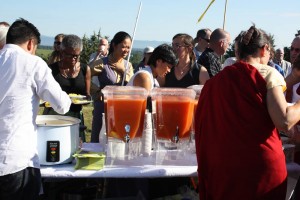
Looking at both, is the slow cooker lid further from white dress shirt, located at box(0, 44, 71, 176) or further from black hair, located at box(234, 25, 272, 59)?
black hair, located at box(234, 25, 272, 59)

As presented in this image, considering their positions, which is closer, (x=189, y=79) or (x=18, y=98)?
(x=18, y=98)

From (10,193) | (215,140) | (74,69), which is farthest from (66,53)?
(215,140)

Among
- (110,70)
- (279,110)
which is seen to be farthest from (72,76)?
(279,110)

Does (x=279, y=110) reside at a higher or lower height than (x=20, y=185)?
higher

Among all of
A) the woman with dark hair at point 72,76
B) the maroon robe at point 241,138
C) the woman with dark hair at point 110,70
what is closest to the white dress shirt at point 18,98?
the maroon robe at point 241,138

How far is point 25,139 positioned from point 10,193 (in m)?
0.25

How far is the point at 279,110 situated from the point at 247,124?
0.14 meters

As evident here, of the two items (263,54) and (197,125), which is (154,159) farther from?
(263,54)

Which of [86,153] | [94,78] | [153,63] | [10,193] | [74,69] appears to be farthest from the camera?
[94,78]

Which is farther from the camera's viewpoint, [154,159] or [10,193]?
[154,159]

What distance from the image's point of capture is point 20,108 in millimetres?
1768

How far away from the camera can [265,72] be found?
1.66m

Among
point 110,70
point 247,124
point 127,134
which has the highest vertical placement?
point 110,70

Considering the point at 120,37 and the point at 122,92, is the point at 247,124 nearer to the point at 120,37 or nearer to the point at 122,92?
the point at 122,92
